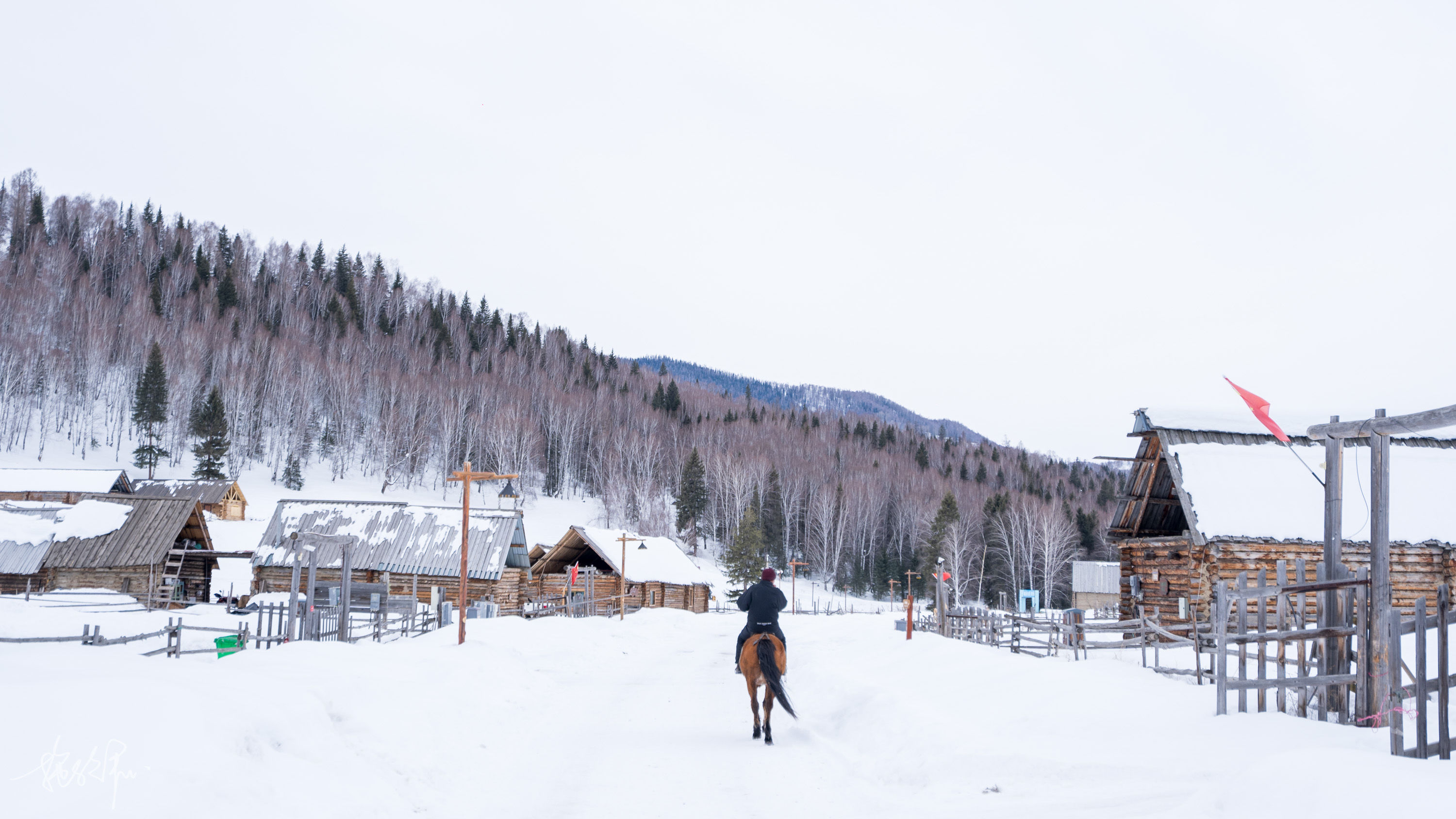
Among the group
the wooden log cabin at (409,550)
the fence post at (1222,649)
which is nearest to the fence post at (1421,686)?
the fence post at (1222,649)

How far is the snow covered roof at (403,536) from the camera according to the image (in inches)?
1569

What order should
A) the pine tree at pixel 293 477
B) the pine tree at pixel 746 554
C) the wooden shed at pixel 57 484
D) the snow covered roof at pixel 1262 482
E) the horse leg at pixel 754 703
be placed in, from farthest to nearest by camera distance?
the pine tree at pixel 746 554
the pine tree at pixel 293 477
the wooden shed at pixel 57 484
the snow covered roof at pixel 1262 482
the horse leg at pixel 754 703

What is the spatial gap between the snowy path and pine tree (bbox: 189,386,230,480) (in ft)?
209

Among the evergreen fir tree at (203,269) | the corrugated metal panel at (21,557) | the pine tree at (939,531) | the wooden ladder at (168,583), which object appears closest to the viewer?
the wooden ladder at (168,583)

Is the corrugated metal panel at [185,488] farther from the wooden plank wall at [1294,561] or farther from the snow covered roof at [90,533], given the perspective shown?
the wooden plank wall at [1294,561]

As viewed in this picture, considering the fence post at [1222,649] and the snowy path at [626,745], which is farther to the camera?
the fence post at [1222,649]

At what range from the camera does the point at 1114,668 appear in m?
14.5

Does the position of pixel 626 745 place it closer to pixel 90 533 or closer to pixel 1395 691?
pixel 1395 691

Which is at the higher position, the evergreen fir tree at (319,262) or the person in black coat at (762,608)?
the evergreen fir tree at (319,262)

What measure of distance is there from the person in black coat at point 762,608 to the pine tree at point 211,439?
6697cm

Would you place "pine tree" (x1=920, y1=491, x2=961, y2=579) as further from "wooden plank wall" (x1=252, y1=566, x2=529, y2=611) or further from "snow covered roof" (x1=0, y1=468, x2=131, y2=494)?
"snow covered roof" (x1=0, y1=468, x2=131, y2=494)

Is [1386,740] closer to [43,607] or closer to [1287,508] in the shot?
[1287,508]

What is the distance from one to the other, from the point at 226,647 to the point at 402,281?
112176 mm

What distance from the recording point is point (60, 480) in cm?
4788
